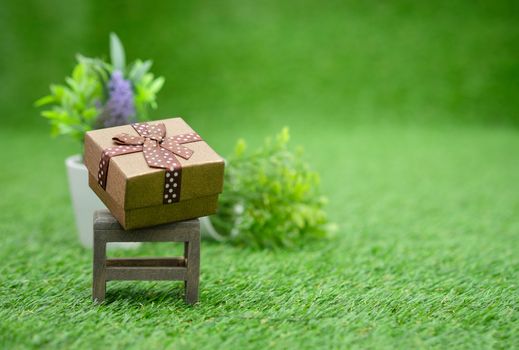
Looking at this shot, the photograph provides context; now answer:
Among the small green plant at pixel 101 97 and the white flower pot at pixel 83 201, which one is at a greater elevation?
the small green plant at pixel 101 97

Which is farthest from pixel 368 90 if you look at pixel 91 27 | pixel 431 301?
pixel 431 301

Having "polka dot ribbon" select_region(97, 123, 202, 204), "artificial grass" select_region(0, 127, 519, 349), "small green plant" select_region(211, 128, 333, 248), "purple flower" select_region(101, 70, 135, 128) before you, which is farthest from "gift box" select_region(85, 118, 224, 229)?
"small green plant" select_region(211, 128, 333, 248)

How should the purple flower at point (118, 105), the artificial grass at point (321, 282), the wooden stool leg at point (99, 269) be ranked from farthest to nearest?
the purple flower at point (118, 105)
the wooden stool leg at point (99, 269)
the artificial grass at point (321, 282)

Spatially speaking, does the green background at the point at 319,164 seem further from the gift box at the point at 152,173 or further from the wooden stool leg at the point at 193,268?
the gift box at the point at 152,173

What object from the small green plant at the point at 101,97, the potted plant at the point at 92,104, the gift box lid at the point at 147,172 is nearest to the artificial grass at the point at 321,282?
the potted plant at the point at 92,104

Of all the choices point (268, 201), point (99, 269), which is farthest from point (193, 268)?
point (268, 201)

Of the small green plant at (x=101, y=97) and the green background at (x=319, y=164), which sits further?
the small green plant at (x=101, y=97)

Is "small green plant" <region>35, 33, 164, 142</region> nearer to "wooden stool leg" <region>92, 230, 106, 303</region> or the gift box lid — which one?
the gift box lid

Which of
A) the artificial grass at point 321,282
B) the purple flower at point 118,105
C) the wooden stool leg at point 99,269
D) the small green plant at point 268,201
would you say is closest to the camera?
the artificial grass at point 321,282
